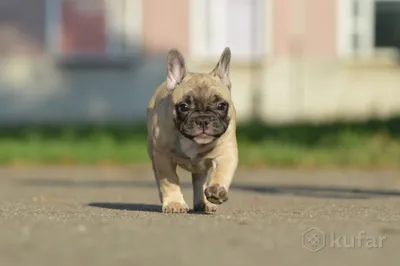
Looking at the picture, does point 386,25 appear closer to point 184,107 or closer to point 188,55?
point 188,55

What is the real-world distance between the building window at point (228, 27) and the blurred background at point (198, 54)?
0.02 m

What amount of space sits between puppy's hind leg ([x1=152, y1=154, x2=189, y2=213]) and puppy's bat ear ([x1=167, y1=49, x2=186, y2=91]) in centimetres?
55

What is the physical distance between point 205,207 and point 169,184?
1.31ft

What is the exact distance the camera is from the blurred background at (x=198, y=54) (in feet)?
79.2

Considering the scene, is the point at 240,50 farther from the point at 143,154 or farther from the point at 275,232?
the point at 275,232

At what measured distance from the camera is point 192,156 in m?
8.93

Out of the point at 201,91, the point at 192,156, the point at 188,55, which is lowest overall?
the point at 188,55

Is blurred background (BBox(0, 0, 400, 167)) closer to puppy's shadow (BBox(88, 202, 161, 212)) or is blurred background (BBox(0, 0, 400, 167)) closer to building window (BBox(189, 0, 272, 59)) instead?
building window (BBox(189, 0, 272, 59))

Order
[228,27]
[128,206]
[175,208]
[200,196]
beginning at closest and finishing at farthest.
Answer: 1. [175,208]
2. [200,196]
3. [128,206]
4. [228,27]

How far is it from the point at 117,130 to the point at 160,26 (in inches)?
132

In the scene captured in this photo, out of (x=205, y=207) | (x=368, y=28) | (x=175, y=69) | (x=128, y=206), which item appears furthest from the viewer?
(x=368, y=28)

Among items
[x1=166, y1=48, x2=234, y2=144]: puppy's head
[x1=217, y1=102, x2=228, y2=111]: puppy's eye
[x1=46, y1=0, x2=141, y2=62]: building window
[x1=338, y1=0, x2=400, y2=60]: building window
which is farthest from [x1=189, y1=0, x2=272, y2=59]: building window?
[x1=217, y1=102, x2=228, y2=111]: puppy's eye

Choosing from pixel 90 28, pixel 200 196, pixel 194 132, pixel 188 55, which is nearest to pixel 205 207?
pixel 200 196

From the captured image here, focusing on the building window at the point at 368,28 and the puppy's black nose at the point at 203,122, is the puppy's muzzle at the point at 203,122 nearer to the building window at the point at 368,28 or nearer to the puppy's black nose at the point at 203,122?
the puppy's black nose at the point at 203,122
